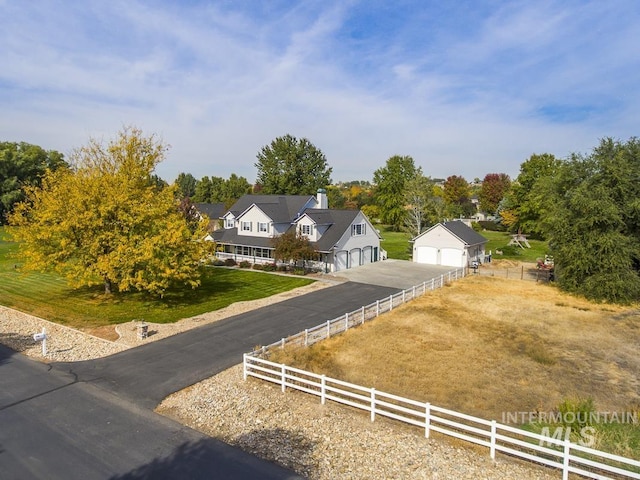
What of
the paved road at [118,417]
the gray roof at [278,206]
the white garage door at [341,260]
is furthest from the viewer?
the gray roof at [278,206]

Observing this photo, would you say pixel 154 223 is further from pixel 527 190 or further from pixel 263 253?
pixel 527 190

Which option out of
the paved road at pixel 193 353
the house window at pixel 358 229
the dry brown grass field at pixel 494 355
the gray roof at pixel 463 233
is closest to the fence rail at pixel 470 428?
the dry brown grass field at pixel 494 355

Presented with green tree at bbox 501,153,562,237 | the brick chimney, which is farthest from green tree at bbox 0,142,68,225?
green tree at bbox 501,153,562,237

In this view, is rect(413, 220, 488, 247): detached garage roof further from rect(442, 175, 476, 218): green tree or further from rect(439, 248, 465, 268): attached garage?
rect(442, 175, 476, 218): green tree

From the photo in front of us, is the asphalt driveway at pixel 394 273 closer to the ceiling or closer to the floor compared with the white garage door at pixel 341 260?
closer to the floor

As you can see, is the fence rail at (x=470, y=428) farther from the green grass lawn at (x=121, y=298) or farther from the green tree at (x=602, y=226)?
the green tree at (x=602, y=226)

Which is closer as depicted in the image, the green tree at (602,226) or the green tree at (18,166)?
the green tree at (602,226)

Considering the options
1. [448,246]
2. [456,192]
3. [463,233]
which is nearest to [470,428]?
[448,246]

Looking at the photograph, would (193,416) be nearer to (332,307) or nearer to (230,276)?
(332,307)
